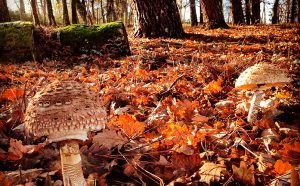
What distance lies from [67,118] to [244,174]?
1.27 meters

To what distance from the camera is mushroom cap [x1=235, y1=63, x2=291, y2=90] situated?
106 inches

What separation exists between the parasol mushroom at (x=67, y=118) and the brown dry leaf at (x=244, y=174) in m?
1.01

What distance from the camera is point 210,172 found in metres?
2.08

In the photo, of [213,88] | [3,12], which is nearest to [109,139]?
[213,88]

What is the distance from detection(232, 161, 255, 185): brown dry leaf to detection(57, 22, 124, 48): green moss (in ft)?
20.6

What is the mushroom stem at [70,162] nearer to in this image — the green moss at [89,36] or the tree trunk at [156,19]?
the green moss at [89,36]

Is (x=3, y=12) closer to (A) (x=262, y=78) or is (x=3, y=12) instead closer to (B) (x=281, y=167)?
(A) (x=262, y=78)

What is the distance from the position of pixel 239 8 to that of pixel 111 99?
16.5 meters

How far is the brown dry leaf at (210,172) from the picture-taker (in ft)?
6.69

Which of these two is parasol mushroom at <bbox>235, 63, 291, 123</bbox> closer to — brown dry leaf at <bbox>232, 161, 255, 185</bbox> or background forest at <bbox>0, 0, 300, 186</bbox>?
background forest at <bbox>0, 0, 300, 186</bbox>

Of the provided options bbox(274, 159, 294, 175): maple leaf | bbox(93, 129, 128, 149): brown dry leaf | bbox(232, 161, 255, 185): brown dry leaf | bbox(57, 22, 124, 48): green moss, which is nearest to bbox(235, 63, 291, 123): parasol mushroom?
bbox(274, 159, 294, 175): maple leaf

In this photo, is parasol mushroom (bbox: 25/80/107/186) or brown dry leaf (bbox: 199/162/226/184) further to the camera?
brown dry leaf (bbox: 199/162/226/184)

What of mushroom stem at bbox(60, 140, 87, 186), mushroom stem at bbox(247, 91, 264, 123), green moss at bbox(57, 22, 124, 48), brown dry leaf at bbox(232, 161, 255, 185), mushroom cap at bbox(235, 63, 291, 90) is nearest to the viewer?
mushroom stem at bbox(60, 140, 87, 186)

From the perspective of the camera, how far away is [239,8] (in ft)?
59.5
